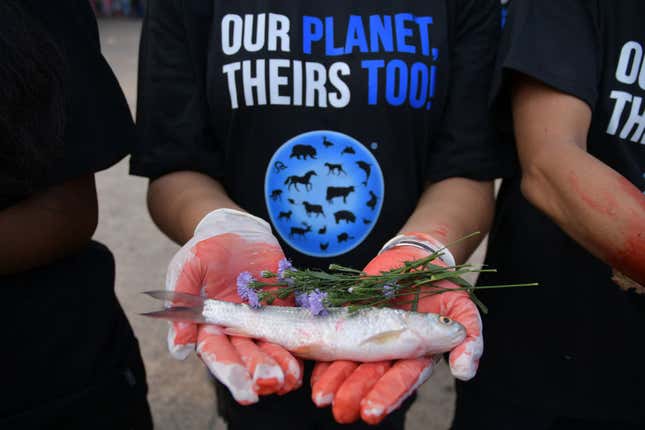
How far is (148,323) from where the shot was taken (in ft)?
11.8

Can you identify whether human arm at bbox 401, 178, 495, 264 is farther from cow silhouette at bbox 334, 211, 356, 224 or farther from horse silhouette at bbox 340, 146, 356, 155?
horse silhouette at bbox 340, 146, 356, 155

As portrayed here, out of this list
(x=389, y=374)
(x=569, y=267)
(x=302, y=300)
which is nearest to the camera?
(x=389, y=374)

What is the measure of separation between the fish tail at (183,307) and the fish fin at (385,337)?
43 centimetres

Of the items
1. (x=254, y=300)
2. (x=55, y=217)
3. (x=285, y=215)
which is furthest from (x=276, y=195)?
(x=55, y=217)

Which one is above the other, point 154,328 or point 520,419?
point 520,419

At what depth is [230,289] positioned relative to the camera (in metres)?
1.59

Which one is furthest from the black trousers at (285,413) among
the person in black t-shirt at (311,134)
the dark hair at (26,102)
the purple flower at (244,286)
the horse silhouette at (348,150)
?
the dark hair at (26,102)

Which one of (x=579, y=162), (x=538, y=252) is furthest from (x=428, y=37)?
(x=538, y=252)

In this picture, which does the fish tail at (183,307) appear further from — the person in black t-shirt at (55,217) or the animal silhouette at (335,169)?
the animal silhouette at (335,169)

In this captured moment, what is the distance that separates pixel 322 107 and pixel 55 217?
2.78 feet

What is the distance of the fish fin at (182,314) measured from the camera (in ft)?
4.51

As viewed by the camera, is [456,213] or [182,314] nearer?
[182,314]

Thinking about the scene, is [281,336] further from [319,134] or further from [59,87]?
[59,87]

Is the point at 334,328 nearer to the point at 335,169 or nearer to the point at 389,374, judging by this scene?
the point at 389,374
